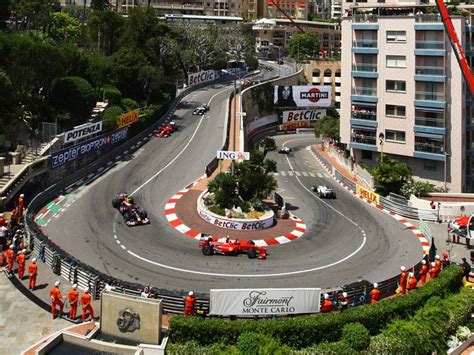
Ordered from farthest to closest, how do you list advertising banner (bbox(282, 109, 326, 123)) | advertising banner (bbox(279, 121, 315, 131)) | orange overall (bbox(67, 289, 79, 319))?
advertising banner (bbox(282, 109, 326, 123))
advertising banner (bbox(279, 121, 315, 131))
orange overall (bbox(67, 289, 79, 319))

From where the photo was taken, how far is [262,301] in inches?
970

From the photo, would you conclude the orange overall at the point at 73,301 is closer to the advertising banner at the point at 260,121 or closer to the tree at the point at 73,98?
the tree at the point at 73,98

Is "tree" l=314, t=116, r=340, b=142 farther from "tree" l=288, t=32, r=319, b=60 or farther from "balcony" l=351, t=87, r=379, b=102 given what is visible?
"tree" l=288, t=32, r=319, b=60

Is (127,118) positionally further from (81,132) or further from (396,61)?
(396,61)

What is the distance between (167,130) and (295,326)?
47925 mm

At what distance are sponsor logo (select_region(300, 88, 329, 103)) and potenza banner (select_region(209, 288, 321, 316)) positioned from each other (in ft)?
269

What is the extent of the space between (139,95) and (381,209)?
4480cm

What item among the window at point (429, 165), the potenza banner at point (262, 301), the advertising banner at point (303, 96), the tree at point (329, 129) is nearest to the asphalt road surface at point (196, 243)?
the potenza banner at point (262, 301)

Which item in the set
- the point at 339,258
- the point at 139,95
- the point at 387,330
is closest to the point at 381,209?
the point at 339,258

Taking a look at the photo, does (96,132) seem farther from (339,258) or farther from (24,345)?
(24,345)

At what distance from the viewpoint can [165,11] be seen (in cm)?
18738

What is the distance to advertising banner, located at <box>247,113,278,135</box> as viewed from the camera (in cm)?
9215

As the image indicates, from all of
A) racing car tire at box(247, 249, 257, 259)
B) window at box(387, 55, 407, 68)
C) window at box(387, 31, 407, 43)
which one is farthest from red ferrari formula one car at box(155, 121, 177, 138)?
racing car tire at box(247, 249, 257, 259)

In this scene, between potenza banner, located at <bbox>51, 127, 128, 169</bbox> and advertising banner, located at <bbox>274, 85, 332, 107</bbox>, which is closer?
potenza banner, located at <bbox>51, 127, 128, 169</bbox>
